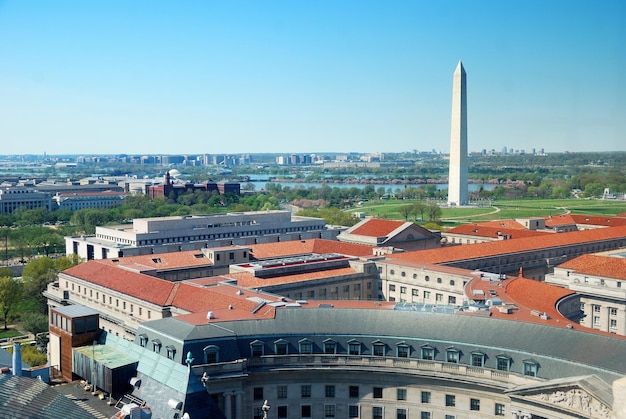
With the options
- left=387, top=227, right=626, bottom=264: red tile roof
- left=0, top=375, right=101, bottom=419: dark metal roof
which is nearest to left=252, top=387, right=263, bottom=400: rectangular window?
left=0, top=375, right=101, bottom=419: dark metal roof

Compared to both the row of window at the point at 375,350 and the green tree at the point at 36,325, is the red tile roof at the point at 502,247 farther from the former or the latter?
the green tree at the point at 36,325

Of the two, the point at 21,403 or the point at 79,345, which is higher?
the point at 21,403

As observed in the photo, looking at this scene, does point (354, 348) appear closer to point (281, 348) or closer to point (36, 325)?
point (281, 348)

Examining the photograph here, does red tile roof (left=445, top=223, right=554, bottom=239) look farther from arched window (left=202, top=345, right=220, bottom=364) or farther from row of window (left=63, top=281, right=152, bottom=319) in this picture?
arched window (left=202, top=345, right=220, bottom=364)

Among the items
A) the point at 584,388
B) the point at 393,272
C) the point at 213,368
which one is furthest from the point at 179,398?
the point at 393,272

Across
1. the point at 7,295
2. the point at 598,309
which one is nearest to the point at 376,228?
the point at 598,309

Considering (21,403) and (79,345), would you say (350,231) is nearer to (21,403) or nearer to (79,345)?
(79,345)
